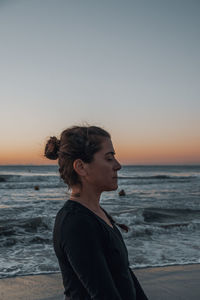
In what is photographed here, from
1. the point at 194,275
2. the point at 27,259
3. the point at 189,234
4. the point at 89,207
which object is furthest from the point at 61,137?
the point at 189,234

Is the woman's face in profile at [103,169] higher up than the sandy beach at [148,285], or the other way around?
the woman's face in profile at [103,169]

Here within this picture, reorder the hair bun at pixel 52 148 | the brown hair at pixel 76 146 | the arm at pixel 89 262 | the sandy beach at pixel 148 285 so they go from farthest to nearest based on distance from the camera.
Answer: the sandy beach at pixel 148 285 < the hair bun at pixel 52 148 < the brown hair at pixel 76 146 < the arm at pixel 89 262

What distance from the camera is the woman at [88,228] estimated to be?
125 cm

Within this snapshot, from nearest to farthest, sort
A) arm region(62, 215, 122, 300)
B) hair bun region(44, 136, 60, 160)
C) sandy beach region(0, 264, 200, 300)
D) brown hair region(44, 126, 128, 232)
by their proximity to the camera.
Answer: arm region(62, 215, 122, 300), brown hair region(44, 126, 128, 232), hair bun region(44, 136, 60, 160), sandy beach region(0, 264, 200, 300)

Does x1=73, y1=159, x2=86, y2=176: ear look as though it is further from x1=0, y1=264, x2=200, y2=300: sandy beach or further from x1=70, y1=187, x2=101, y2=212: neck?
x1=0, y1=264, x2=200, y2=300: sandy beach

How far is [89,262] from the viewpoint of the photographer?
1.24 metres

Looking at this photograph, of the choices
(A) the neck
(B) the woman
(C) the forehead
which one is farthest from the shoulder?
(C) the forehead

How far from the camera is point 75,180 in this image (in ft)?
5.24

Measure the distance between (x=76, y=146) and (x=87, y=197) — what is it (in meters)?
0.28

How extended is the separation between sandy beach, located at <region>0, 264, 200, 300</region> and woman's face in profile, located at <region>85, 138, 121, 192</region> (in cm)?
334

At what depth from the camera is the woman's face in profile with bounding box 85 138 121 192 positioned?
155 centimetres

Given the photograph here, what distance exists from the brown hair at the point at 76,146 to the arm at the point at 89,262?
14.7 inches

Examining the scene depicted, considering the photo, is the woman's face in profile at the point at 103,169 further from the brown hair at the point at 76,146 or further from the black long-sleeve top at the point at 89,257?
the black long-sleeve top at the point at 89,257

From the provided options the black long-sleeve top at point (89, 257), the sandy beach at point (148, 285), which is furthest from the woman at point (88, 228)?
the sandy beach at point (148, 285)
